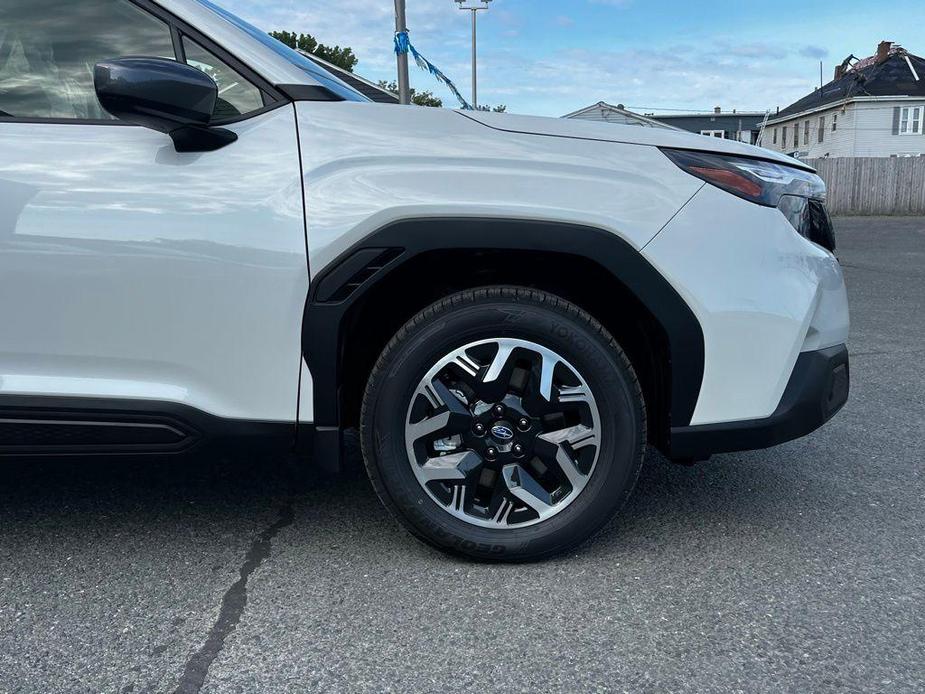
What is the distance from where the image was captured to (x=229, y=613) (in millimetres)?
2260

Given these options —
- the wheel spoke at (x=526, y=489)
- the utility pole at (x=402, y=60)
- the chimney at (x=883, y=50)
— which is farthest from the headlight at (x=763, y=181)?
the chimney at (x=883, y=50)

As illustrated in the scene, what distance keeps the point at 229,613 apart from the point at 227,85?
1465 millimetres

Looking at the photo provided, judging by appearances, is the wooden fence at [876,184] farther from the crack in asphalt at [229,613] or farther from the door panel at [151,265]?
the door panel at [151,265]

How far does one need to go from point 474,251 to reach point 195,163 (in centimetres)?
81

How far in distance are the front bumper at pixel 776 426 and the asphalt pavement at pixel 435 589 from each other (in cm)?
37

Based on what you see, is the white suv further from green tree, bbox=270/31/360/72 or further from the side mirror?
green tree, bbox=270/31/360/72

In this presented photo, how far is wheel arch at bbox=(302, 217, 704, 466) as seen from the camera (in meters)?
2.35

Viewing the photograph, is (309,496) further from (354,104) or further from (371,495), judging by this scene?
(354,104)

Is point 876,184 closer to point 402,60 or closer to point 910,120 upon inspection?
point 910,120

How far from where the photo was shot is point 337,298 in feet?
7.69

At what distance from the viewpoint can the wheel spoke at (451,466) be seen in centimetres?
244

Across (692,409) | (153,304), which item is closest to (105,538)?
(153,304)

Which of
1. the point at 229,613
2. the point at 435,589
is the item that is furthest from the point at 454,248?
the point at 229,613

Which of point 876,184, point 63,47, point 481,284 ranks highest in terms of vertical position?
point 876,184
